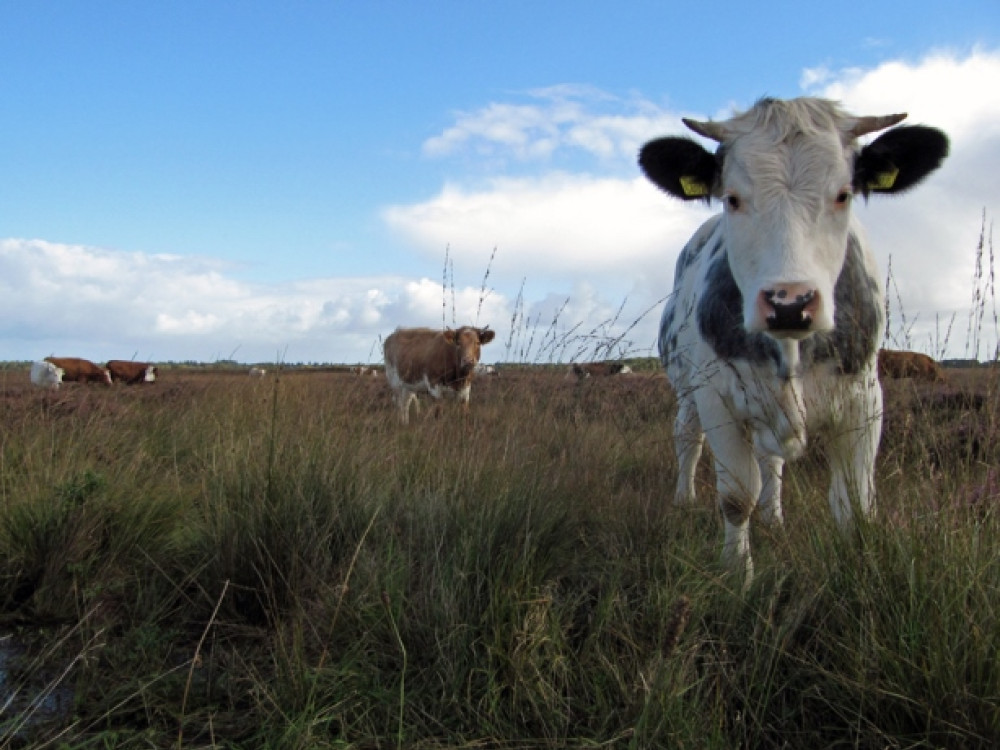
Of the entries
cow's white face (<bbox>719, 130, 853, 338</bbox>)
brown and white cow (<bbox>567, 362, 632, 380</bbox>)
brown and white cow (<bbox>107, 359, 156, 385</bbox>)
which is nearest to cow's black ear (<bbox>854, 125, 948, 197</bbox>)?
cow's white face (<bbox>719, 130, 853, 338</bbox>)

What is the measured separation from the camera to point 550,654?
7.91 ft

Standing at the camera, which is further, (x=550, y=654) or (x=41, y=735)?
(x=550, y=654)

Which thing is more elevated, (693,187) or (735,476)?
(693,187)

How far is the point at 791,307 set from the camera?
297 cm

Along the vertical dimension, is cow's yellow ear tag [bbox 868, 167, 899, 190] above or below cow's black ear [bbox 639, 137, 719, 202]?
below

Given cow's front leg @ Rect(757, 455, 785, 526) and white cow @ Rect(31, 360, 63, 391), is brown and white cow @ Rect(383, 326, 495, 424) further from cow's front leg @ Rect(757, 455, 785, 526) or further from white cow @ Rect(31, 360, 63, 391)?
white cow @ Rect(31, 360, 63, 391)

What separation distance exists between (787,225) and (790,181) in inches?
10.4

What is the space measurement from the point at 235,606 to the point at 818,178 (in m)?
2.92

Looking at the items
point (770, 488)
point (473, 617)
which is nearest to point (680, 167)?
point (770, 488)

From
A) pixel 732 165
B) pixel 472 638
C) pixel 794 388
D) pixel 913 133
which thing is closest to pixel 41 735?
pixel 472 638

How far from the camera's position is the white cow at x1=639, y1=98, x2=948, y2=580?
3.19m

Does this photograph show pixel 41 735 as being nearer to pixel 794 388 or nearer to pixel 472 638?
pixel 472 638

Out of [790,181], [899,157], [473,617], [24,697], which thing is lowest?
[24,697]

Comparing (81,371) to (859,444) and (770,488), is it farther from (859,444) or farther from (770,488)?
(859,444)
